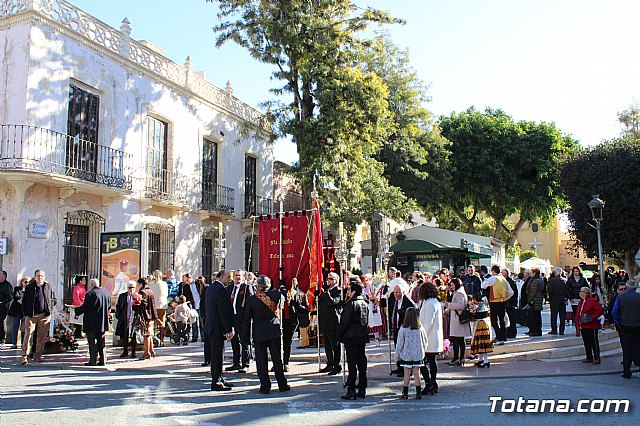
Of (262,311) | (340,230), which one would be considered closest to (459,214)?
(340,230)

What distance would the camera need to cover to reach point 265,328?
898 cm

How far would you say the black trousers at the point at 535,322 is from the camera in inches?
581

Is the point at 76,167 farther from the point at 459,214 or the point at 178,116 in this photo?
the point at 459,214

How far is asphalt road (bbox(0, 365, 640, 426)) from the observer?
7.16m

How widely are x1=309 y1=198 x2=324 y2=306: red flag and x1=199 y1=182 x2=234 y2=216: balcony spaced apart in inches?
428

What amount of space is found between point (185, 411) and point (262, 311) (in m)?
1.97

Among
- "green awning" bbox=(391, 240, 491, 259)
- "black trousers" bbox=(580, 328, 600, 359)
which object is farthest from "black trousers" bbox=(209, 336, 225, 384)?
"green awning" bbox=(391, 240, 491, 259)

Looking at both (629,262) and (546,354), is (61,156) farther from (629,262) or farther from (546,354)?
(629,262)

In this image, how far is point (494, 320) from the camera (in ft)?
42.7

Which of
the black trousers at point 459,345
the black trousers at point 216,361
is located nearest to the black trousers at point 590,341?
the black trousers at point 459,345

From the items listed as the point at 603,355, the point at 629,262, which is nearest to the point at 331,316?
the point at 603,355

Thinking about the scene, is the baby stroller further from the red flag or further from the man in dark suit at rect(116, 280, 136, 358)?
the red flag

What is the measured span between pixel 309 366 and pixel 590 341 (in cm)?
584

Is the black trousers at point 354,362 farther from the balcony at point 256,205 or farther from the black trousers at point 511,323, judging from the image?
the balcony at point 256,205
